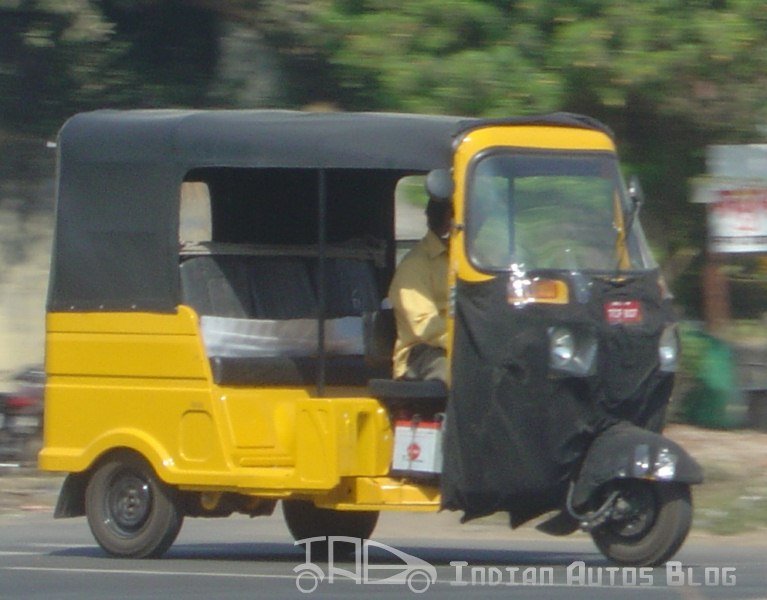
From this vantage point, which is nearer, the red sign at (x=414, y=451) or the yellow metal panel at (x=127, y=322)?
the red sign at (x=414, y=451)

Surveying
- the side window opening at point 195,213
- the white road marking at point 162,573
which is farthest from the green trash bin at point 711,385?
the white road marking at point 162,573

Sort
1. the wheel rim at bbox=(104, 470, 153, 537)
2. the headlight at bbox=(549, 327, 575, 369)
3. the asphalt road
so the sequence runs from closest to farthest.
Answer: the asphalt road
the headlight at bbox=(549, 327, 575, 369)
the wheel rim at bbox=(104, 470, 153, 537)

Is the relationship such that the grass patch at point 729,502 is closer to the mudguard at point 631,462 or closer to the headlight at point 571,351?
A: the mudguard at point 631,462

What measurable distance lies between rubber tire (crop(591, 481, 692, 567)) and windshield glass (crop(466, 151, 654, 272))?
1.16 meters

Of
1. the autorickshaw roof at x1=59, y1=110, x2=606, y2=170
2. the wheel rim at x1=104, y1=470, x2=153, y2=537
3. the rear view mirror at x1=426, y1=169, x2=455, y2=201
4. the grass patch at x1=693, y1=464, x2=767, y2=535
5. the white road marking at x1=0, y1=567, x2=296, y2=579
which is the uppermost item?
the autorickshaw roof at x1=59, y1=110, x2=606, y2=170

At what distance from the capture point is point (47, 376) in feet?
30.2

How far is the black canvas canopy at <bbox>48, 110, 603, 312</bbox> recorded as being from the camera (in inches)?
332

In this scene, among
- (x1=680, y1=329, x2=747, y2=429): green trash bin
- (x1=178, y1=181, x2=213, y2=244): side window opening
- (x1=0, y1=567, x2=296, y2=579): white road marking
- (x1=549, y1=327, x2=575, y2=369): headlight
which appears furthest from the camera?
(x1=680, y1=329, x2=747, y2=429): green trash bin

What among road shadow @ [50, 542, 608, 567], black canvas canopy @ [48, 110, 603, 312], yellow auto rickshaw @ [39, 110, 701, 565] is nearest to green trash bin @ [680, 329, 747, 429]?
road shadow @ [50, 542, 608, 567]

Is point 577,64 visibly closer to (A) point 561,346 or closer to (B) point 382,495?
(A) point 561,346

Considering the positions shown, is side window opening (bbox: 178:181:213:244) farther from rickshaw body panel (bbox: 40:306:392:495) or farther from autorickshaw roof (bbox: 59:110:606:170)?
rickshaw body panel (bbox: 40:306:392:495)

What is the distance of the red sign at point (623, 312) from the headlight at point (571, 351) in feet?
0.55

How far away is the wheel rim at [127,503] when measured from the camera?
29.9 ft

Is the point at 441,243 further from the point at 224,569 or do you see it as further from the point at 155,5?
the point at 155,5
